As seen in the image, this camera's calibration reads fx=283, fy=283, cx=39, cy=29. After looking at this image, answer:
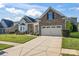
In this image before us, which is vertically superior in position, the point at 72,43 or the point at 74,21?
the point at 74,21

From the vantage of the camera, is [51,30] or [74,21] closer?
[74,21]

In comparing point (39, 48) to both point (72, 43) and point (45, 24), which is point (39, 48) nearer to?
point (45, 24)

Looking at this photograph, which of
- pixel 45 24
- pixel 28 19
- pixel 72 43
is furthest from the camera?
pixel 45 24

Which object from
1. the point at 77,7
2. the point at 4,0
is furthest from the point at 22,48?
the point at 77,7

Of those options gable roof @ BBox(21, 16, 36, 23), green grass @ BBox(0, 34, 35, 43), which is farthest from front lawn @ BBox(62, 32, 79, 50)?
gable roof @ BBox(21, 16, 36, 23)

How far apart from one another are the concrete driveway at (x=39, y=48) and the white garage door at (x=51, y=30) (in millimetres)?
94

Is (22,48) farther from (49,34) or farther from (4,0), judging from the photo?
(4,0)

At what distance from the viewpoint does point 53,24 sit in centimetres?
590

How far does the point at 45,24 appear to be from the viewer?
234 inches

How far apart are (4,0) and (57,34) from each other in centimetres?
130

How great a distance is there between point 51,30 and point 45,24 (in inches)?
7.1

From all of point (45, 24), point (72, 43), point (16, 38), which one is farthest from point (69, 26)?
point (16, 38)

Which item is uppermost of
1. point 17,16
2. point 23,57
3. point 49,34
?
point 17,16

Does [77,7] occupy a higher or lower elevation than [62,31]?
higher
